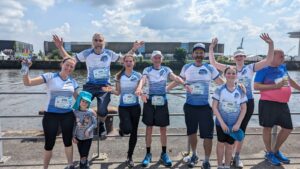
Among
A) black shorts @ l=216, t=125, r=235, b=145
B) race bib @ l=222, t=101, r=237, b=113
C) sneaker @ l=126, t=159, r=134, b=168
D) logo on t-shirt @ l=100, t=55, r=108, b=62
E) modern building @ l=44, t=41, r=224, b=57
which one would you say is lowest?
sneaker @ l=126, t=159, r=134, b=168

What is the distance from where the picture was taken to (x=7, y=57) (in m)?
79.3

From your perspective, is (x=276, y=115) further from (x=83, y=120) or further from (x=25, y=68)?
(x=25, y=68)

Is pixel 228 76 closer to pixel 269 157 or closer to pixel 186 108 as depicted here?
pixel 186 108

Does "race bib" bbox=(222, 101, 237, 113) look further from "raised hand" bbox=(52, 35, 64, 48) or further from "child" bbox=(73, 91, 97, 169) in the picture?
"raised hand" bbox=(52, 35, 64, 48)

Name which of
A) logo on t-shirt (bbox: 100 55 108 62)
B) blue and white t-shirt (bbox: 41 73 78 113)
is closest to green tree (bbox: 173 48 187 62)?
logo on t-shirt (bbox: 100 55 108 62)

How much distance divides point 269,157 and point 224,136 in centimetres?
135

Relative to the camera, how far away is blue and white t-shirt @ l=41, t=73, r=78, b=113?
4500mm

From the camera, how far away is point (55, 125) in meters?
4.50

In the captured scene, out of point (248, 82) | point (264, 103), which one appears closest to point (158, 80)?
point (248, 82)

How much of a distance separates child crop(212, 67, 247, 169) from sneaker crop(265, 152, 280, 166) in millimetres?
1111

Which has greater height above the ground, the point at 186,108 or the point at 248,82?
the point at 248,82

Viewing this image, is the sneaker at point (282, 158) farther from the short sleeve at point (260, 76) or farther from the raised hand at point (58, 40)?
the raised hand at point (58, 40)

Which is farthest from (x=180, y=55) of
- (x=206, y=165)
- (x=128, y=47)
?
(x=206, y=165)

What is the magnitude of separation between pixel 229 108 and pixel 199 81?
695mm
